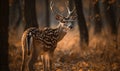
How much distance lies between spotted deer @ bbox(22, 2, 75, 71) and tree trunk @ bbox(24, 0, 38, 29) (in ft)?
0.33

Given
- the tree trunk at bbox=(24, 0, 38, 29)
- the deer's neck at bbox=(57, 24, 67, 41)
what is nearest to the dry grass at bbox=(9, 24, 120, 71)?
the deer's neck at bbox=(57, 24, 67, 41)

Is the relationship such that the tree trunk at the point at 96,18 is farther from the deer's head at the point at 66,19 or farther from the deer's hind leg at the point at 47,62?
the deer's hind leg at the point at 47,62

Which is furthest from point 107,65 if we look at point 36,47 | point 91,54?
point 36,47

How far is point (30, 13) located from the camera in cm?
662

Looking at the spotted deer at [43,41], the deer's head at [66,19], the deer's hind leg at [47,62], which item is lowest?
the deer's hind leg at [47,62]

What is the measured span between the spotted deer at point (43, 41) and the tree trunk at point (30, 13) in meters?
0.10

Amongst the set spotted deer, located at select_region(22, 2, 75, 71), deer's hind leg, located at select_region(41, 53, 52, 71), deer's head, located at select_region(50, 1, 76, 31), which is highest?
deer's head, located at select_region(50, 1, 76, 31)

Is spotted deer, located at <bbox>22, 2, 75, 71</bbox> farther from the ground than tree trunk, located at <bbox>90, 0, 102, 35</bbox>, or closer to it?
closer to it

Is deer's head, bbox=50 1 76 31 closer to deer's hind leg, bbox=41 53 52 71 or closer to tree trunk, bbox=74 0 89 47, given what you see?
tree trunk, bbox=74 0 89 47
